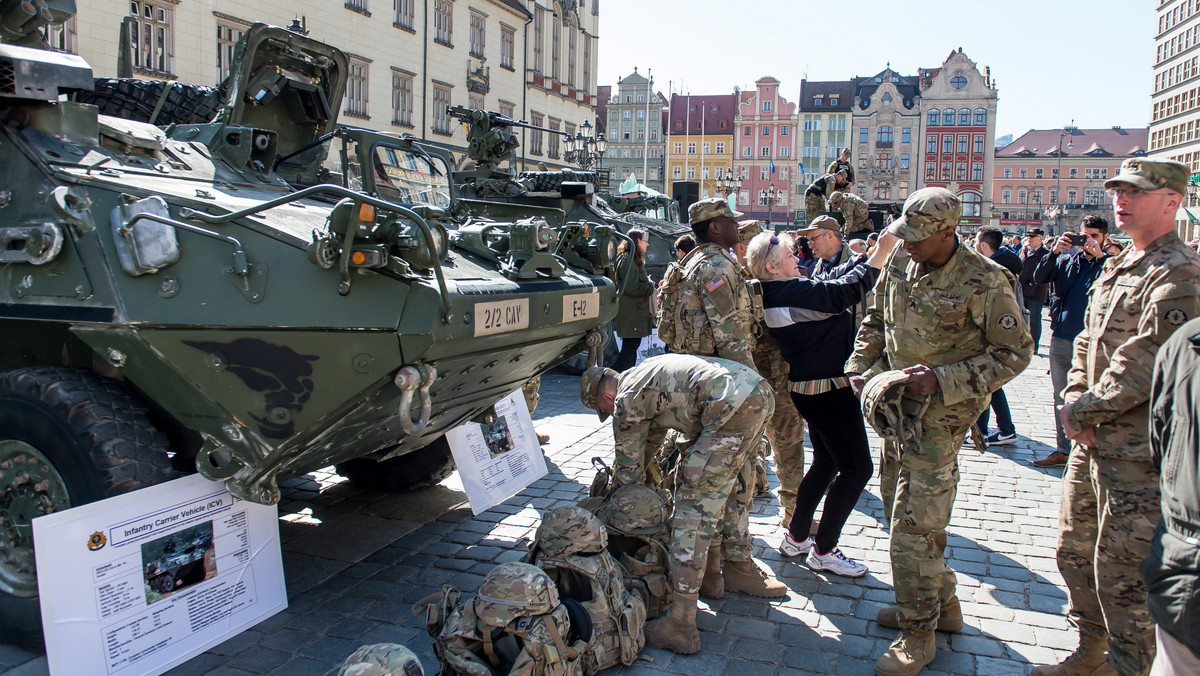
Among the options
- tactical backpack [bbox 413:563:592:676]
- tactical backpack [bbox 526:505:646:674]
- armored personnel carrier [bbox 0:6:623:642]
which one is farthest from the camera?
tactical backpack [bbox 526:505:646:674]

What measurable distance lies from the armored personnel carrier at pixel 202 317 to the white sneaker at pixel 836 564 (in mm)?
1741

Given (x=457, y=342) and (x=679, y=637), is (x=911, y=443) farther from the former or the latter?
(x=457, y=342)

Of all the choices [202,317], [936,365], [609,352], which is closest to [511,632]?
[202,317]

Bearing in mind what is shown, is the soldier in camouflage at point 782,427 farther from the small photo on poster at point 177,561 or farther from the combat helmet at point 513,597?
the small photo on poster at point 177,561

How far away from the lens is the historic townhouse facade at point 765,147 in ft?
229

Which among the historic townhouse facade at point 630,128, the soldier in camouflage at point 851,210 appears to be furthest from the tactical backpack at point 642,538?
the historic townhouse facade at point 630,128

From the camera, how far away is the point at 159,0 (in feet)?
54.2

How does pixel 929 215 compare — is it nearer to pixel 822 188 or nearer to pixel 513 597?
pixel 513 597

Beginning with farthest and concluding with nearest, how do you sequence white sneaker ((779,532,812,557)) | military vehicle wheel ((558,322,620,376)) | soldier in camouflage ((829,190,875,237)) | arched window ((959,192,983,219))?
1. arched window ((959,192,983,219))
2. military vehicle wheel ((558,322,620,376))
3. soldier in camouflage ((829,190,875,237))
4. white sneaker ((779,532,812,557))

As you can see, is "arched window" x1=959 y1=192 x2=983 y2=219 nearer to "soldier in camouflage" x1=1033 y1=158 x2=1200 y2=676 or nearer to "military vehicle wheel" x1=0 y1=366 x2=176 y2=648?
"soldier in camouflage" x1=1033 y1=158 x2=1200 y2=676

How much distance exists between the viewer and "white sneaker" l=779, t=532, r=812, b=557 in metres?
4.83

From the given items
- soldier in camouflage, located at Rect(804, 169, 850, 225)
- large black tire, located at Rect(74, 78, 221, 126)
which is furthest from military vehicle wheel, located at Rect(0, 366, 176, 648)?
soldier in camouflage, located at Rect(804, 169, 850, 225)

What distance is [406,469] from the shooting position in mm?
5855

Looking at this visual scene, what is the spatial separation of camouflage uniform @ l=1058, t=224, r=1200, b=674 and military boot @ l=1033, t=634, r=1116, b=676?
177mm
